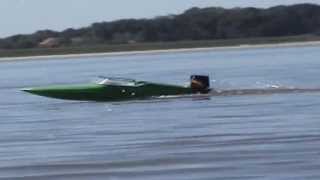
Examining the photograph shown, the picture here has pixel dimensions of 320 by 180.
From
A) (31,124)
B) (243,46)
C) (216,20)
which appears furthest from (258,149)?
(216,20)

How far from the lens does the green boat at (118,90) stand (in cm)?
5306

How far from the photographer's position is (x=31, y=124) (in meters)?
42.4

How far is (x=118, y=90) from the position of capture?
175ft

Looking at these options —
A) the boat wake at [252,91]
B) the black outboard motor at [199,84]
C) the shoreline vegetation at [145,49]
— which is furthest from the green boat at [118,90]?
the shoreline vegetation at [145,49]

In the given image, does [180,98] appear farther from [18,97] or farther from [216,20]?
[216,20]

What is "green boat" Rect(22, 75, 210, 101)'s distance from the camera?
53.1m

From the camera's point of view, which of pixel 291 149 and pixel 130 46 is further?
pixel 130 46

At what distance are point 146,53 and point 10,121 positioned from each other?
11077cm

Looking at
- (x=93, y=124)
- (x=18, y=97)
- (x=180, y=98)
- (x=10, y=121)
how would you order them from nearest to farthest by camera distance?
(x=93, y=124) → (x=10, y=121) → (x=180, y=98) → (x=18, y=97)

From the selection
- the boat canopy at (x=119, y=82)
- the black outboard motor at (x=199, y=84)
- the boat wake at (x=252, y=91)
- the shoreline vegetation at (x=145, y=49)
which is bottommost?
the shoreline vegetation at (x=145, y=49)

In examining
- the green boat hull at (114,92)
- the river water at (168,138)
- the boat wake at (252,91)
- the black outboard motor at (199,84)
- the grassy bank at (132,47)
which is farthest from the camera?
the grassy bank at (132,47)

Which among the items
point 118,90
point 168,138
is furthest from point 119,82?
point 168,138

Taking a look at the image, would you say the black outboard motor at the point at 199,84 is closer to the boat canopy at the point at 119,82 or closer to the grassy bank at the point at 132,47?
the boat canopy at the point at 119,82

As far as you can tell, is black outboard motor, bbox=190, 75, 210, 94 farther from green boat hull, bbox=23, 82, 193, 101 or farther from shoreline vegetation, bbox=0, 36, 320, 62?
shoreline vegetation, bbox=0, 36, 320, 62
